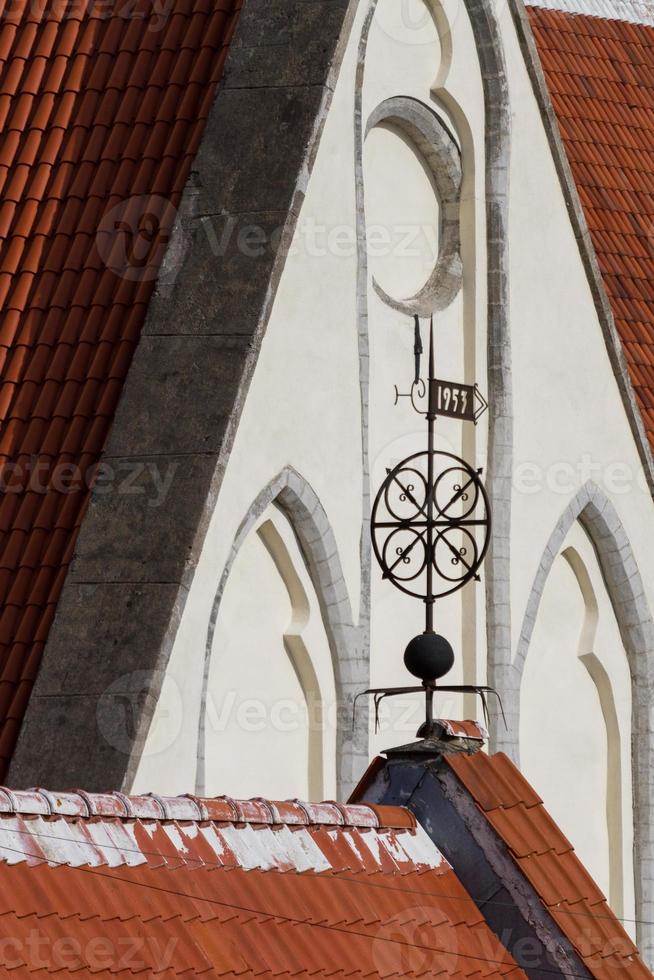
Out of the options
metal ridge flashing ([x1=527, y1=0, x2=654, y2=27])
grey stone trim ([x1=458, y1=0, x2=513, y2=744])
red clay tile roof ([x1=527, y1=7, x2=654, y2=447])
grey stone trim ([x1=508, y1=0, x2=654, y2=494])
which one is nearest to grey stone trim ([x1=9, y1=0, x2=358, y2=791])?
grey stone trim ([x1=458, y1=0, x2=513, y2=744])

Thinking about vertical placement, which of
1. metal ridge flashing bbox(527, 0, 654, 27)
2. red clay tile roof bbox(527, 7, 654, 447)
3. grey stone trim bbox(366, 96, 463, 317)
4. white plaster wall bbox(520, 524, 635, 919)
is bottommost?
white plaster wall bbox(520, 524, 635, 919)

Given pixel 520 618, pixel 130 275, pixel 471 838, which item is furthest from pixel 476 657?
pixel 471 838

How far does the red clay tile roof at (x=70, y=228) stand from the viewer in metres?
15.9

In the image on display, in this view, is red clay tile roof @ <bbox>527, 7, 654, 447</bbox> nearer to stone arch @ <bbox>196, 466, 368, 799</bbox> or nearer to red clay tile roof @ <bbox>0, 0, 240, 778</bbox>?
stone arch @ <bbox>196, 466, 368, 799</bbox>

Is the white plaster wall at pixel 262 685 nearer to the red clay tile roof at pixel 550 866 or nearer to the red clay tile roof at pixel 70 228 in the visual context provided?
the red clay tile roof at pixel 70 228

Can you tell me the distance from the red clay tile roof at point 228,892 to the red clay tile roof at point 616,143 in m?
11.9

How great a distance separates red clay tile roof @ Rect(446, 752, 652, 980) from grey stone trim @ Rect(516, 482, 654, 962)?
25.8ft

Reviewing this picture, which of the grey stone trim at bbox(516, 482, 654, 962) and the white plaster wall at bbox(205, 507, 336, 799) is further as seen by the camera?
the grey stone trim at bbox(516, 482, 654, 962)

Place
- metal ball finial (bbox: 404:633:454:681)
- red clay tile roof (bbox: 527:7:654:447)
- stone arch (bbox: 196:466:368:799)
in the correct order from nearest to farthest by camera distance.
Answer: metal ball finial (bbox: 404:633:454:681), stone arch (bbox: 196:466:368:799), red clay tile roof (bbox: 527:7:654:447)

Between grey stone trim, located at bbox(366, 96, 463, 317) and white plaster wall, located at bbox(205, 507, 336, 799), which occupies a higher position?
grey stone trim, located at bbox(366, 96, 463, 317)

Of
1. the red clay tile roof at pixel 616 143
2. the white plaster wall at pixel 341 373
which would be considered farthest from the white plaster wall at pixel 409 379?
the red clay tile roof at pixel 616 143

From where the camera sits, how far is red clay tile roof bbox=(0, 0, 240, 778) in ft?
52.1

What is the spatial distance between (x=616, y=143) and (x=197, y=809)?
17.4 metres

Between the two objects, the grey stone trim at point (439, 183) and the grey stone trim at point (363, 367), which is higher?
the grey stone trim at point (439, 183)
